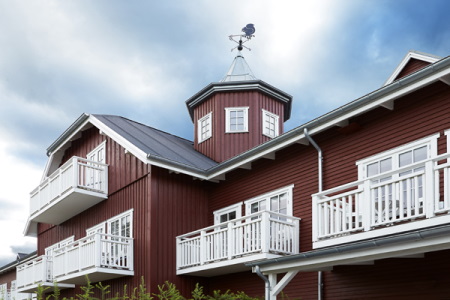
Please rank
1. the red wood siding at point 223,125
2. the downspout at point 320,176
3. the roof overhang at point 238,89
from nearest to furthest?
1. the downspout at point 320,176
2. the red wood siding at point 223,125
3. the roof overhang at point 238,89

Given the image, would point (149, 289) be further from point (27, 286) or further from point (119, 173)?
point (27, 286)

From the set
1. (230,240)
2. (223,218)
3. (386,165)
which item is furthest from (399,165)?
(223,218)

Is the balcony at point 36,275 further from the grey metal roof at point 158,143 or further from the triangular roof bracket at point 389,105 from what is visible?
the triangular roof bracket at point 389,105

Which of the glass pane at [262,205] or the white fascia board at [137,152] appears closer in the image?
the glass pane at [262,205]

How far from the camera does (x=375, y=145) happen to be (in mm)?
13906

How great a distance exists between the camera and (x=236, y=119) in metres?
23.1

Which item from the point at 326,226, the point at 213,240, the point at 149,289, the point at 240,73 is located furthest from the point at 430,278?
the point at 240,73

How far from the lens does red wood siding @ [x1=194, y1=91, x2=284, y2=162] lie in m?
22.5

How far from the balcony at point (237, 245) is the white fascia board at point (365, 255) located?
1.84 meters

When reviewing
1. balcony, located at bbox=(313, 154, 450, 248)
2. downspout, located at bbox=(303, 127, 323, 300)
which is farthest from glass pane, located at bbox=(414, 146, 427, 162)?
downspout, located at bbox=(303, 127, 323, 300)

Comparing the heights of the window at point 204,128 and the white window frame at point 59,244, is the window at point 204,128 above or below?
above

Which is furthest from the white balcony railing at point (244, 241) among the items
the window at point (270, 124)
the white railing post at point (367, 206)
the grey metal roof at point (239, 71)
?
the grey metal roof at point (239, 71)

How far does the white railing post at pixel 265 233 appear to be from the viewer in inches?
569

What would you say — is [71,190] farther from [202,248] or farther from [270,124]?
[270,124]
